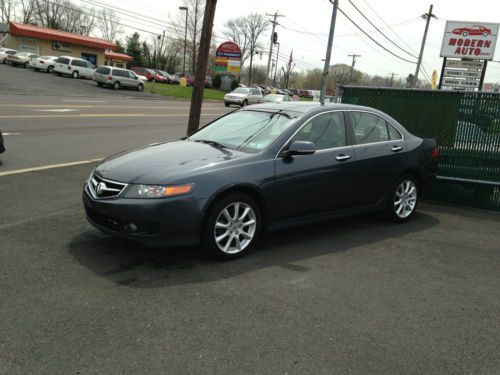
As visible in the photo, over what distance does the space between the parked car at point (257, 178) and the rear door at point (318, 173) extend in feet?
0.04

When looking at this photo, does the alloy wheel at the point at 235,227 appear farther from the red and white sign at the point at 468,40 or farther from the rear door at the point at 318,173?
the red and white sign at the point at 468,40

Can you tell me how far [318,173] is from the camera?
5.17 metres

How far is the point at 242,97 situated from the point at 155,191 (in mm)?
31317

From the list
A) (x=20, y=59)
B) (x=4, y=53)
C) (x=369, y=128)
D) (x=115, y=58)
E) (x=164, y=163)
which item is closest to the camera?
(x=164, y=163)

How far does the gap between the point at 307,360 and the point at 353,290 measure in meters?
1.25

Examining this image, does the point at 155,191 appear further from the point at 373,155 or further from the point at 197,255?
the point at 373,155

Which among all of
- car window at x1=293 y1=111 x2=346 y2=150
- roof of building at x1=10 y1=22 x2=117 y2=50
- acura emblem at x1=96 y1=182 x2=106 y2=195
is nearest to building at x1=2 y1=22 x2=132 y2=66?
roof of building at x1=10 y1=22 x2=117 y2=50

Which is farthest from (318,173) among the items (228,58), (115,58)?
(115,58)

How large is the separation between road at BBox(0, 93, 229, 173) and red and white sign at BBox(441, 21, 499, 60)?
12.7 m

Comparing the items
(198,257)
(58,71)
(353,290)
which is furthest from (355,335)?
(58,71)

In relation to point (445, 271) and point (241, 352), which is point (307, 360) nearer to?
point (241, 352)

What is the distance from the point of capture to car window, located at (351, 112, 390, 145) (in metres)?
5.80

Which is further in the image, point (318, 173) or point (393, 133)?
point (393, 133)

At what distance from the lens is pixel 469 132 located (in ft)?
24.1
